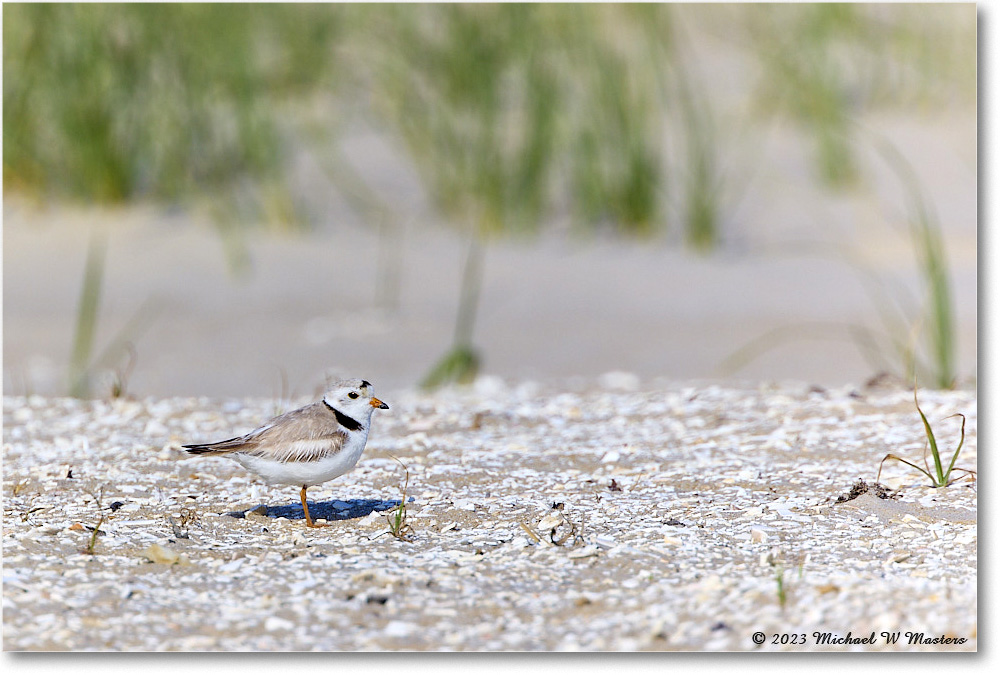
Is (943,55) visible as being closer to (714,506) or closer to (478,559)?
(714,506)

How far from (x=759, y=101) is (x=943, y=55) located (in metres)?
1.00

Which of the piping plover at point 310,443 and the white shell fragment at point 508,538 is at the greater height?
the piping plover at point 310,443

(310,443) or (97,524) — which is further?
(97,524)

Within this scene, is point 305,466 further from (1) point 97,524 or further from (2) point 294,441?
(1) point 97,524

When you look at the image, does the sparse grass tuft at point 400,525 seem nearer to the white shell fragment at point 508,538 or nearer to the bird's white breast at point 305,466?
the white shell fragment at point 508,538

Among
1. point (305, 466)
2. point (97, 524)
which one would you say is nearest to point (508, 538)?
point (305, 466)

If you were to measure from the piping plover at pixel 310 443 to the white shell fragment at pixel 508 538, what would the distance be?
147 millimetres

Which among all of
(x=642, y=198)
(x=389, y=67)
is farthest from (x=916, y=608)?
(x=389, y=67)

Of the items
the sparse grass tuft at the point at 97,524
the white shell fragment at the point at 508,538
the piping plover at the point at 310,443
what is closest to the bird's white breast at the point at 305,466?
the piping plover at the point at 310,443

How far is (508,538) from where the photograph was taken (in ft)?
6.93

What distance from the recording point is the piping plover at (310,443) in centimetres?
204

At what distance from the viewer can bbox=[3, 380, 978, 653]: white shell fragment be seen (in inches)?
70.4

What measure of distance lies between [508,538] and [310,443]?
0.43 meters

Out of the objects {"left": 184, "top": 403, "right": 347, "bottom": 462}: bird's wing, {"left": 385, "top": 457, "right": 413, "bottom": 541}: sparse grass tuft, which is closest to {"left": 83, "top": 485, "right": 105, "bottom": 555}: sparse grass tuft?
{"left": 184, "top": 403, "right": 347, "bottom": 462}: bird's wing
